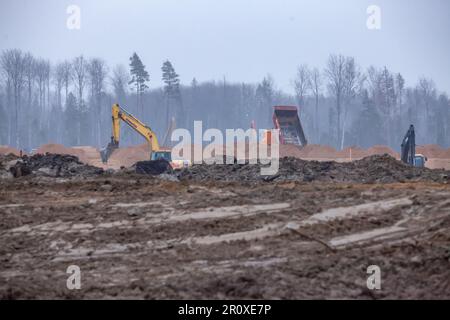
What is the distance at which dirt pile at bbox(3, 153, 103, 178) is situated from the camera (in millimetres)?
19000

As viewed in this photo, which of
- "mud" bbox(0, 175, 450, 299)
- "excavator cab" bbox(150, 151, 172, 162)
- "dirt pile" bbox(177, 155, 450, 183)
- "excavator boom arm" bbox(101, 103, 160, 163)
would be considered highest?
"excavator boom arm" bbox(101, 103, 160, 163)

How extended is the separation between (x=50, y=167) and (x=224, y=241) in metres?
12.3

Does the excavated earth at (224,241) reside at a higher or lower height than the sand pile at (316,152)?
lower

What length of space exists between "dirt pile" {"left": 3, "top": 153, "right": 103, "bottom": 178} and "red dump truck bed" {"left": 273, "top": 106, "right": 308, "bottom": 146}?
65.0 ft

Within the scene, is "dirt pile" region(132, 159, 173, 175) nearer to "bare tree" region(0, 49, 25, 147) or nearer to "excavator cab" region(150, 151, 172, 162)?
"excavator cab" region(150, 151, 172, 162)

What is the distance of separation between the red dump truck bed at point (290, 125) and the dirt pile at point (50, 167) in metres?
19.8

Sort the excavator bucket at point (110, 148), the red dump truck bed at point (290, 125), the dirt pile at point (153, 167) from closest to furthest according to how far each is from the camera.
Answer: the dirt pile at point (153, 167)
the excavator bucket at point (110, 148)
the red dump truck bed at point (290, 125)

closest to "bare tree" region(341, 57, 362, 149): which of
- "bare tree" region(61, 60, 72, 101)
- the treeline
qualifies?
the treeline

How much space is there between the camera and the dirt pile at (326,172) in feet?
60.7

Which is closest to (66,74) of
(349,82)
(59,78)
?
(59,78)

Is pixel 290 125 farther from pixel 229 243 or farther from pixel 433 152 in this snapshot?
pixel 229 243

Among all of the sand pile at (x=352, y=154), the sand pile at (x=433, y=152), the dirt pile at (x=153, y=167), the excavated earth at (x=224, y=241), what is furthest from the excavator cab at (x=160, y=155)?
the sand pile at (x=433, y=152)

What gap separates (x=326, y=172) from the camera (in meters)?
19.9

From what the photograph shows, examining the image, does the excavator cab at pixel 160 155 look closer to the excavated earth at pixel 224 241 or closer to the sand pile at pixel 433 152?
the excavated earth at pixel 224 241
